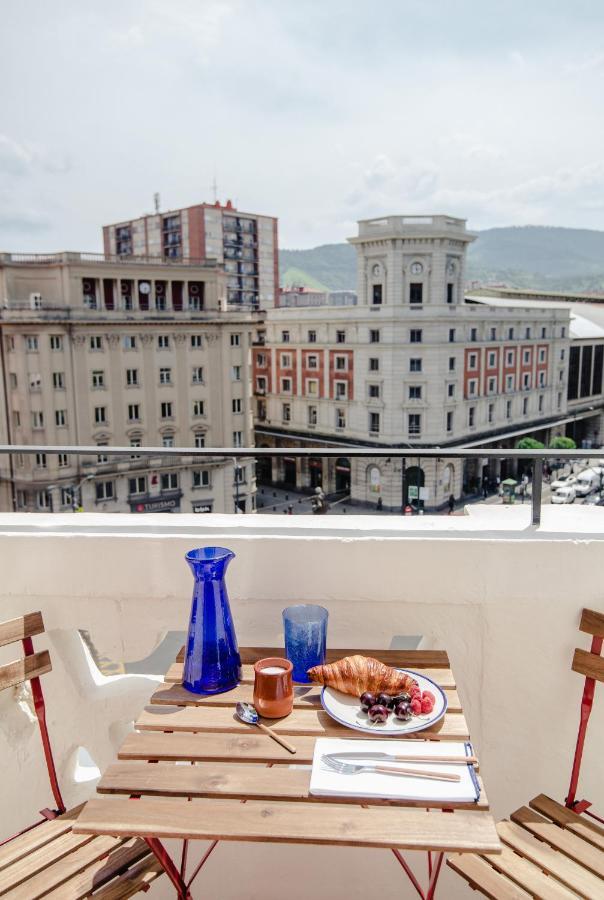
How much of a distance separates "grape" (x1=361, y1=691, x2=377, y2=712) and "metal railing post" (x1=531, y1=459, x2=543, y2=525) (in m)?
0.82

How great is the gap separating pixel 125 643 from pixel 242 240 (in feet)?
201

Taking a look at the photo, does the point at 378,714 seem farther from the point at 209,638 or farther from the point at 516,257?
the point at 516,257

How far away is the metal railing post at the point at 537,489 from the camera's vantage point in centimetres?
191

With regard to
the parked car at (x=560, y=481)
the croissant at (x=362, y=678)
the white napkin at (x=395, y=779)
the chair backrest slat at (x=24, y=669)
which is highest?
the croissant at (x=362, y=678)

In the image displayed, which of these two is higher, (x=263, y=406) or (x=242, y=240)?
(x=242, y=240)

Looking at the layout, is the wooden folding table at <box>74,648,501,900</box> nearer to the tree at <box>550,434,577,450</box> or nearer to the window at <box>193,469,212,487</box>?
the window at <box>193,469,212,487</box>

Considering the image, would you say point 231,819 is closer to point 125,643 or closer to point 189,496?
point 125,643

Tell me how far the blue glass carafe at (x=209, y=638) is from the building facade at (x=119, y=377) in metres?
27.2

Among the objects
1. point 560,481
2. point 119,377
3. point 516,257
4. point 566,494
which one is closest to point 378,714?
point 566,494

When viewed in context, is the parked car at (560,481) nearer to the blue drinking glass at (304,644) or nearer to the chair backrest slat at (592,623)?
the chair backrest slat at (592,623)

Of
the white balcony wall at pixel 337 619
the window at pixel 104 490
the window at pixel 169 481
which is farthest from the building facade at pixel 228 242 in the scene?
the white balcony wall at pixel 337 619

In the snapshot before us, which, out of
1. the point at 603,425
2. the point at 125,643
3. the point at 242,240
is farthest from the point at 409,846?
the point at 242,240

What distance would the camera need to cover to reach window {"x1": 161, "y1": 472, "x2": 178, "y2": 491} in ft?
105

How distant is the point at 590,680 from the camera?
1.79 meters
